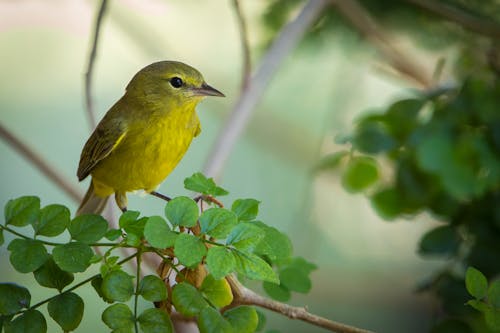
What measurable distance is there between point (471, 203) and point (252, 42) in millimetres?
885

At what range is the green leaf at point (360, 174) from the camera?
141cm

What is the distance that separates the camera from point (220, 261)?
65cm

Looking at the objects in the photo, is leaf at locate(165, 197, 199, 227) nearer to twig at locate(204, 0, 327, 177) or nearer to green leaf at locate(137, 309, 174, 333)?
green leaf at locate(137, 309, 174, 333)

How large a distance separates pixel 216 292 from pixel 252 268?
0.08 metres

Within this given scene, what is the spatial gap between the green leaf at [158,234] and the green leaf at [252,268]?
2.3 inches

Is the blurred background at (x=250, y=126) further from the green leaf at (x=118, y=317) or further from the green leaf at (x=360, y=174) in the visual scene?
the green leaf at (x=118, y=317)

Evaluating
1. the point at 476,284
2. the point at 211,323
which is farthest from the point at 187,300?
the point at 476,284

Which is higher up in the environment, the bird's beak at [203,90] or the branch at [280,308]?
the bird's beak at [203,90]

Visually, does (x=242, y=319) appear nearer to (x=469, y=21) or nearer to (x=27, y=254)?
(x=27, y=254)

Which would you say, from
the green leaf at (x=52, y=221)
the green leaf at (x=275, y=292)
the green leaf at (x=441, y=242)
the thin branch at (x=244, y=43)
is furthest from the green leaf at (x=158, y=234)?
the green leaf at (x=441, y=242)

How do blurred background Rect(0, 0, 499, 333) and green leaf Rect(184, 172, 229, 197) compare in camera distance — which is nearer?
green leaf Rect(184, 172, 229, 197)

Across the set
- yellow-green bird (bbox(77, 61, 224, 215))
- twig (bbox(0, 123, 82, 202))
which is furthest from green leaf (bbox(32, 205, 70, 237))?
twig (bbox(0, 123, 82, 202))

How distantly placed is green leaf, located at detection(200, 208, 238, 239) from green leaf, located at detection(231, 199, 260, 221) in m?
0.03

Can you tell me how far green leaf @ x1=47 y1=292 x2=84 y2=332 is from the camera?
71 cm
